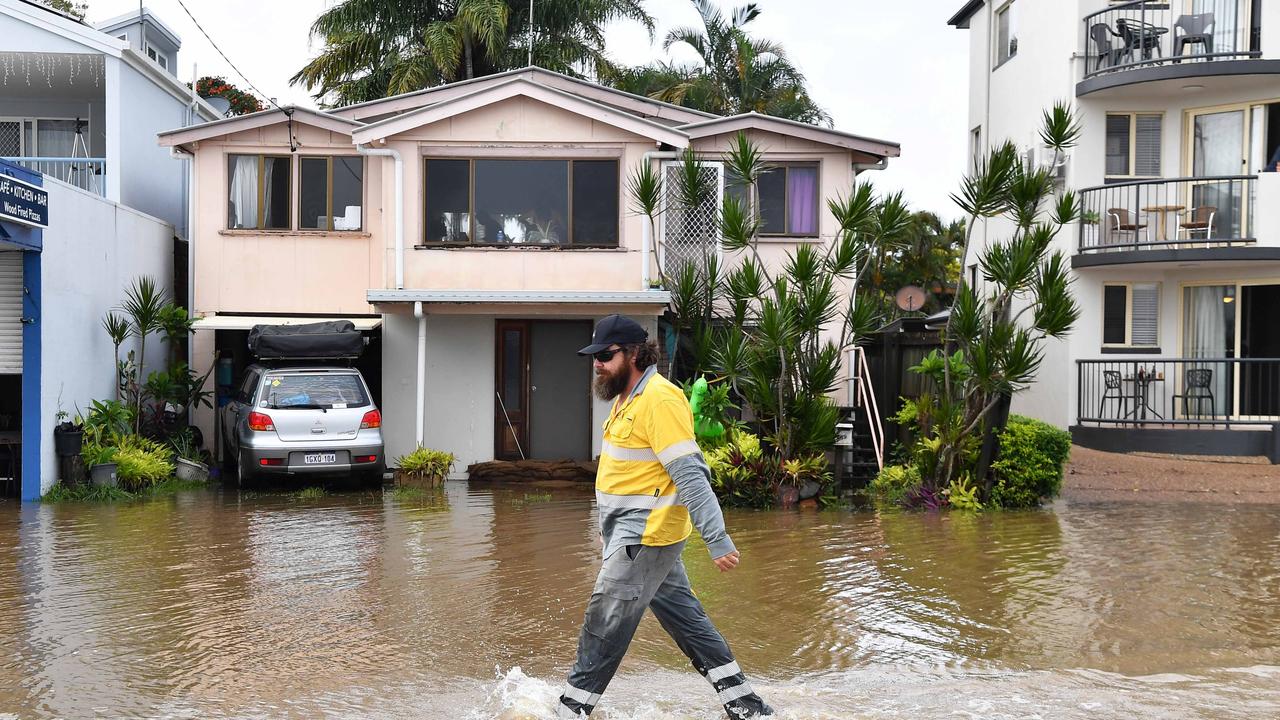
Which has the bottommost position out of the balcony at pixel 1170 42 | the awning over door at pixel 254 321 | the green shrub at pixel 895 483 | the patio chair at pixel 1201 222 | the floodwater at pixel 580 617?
the floodwater at pixel 580 617

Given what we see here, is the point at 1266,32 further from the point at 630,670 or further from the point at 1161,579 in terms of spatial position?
the point at 630,670

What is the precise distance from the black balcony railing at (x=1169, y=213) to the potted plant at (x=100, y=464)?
47.9ft

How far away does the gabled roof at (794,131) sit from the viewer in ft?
62.0

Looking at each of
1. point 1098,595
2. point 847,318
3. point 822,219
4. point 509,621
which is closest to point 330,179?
point 822,219

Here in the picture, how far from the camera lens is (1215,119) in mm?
20984

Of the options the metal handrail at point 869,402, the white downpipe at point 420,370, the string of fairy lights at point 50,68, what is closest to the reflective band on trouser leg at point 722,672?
the metal handrail at point 869,402

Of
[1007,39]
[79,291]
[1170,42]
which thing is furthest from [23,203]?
[1007,39]

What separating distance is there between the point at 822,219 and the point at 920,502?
20.8 feet

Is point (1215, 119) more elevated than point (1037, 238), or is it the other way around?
point (1215, 119)

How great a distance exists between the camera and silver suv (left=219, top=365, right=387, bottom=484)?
15125 millimetres

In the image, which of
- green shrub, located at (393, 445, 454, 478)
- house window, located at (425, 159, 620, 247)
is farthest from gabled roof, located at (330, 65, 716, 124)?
green shrub, located at (393, 445, 454, 478)

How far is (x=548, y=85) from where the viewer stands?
20.4 m

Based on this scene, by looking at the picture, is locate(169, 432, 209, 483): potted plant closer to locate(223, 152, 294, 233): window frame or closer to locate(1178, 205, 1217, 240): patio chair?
locate(223, 152, 294, 233): window frame

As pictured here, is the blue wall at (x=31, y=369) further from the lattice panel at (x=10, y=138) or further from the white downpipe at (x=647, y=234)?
the lattice panel at (x=10, y=138)
